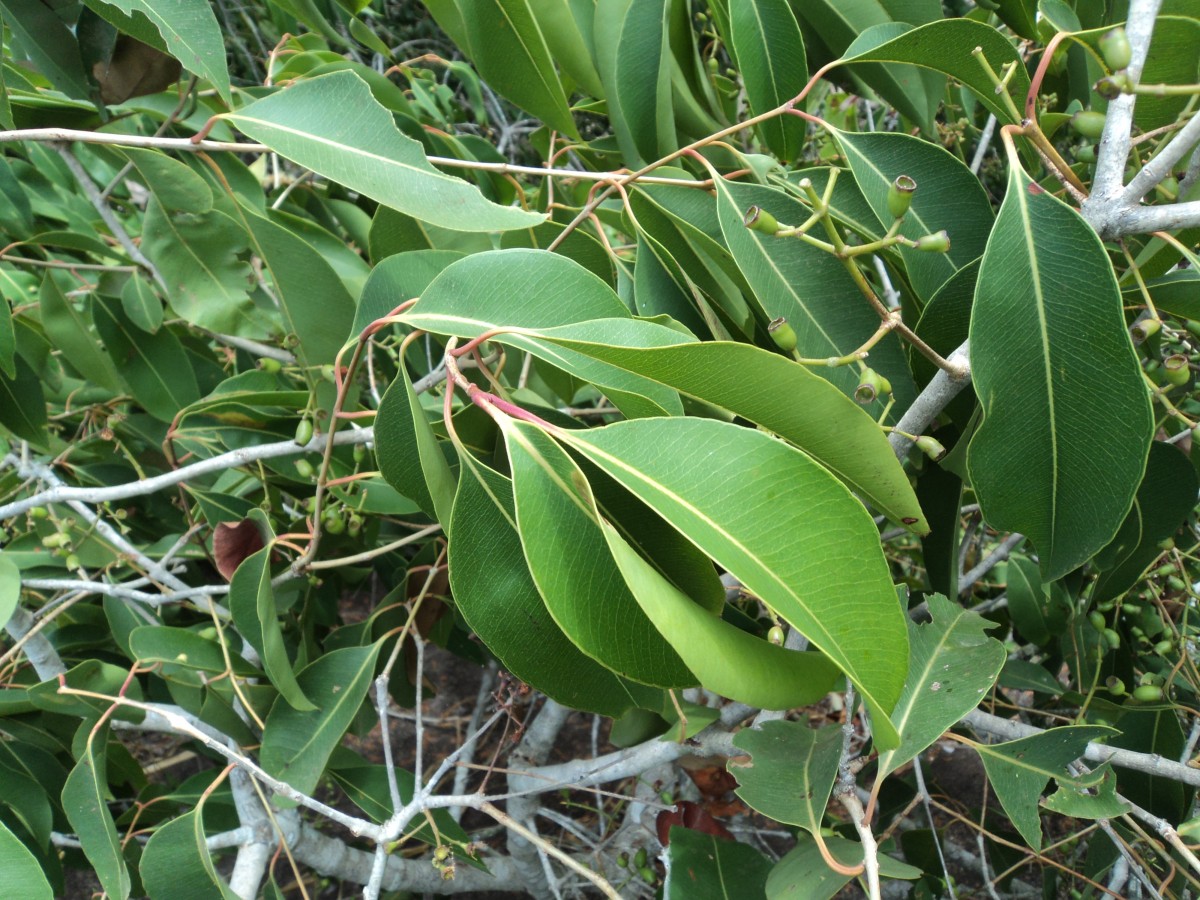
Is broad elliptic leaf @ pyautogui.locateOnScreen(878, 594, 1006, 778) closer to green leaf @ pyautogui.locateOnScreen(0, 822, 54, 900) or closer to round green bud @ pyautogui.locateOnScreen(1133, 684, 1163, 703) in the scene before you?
round green bud @ pyautogui.locateOnScreen(1133, 684, 1163, 703)

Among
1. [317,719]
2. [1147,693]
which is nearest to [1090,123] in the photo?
[1147,693]

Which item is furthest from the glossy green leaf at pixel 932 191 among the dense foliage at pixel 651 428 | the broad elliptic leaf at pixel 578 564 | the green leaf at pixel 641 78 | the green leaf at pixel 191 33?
the green leaf at pixel 191 33

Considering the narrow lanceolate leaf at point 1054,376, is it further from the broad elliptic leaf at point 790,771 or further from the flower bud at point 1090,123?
the broad elliptic leaf at point 790,771

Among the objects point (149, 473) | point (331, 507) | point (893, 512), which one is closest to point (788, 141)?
point (893, 512)

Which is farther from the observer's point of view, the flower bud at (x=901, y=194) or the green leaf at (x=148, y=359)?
the green leaf at (x=148, y=359)

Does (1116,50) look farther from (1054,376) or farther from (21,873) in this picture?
(21,873)

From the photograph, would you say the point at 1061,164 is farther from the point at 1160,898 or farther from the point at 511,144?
the point at 511,144
